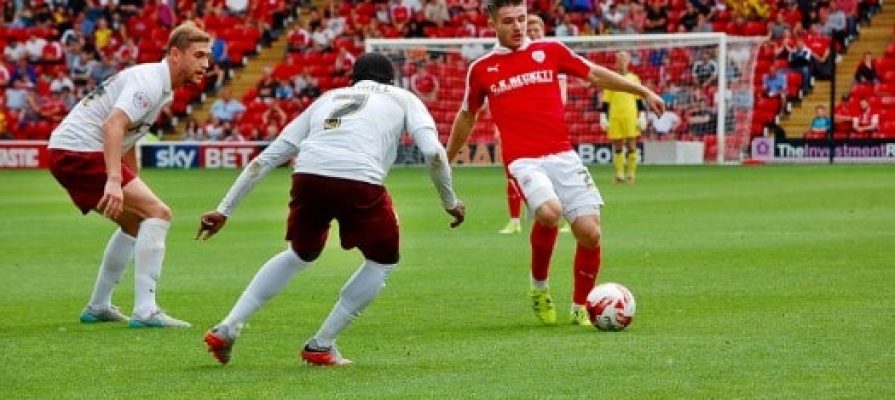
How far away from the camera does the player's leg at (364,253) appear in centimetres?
1030

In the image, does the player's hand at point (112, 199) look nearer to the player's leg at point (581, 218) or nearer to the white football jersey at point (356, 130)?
the white football jersey at point (356, 130)

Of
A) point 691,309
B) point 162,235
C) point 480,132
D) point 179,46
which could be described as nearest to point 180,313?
point 162,235

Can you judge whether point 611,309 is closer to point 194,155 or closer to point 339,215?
point 339,215

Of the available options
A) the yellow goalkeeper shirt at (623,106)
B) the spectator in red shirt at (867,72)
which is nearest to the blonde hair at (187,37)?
the yellow goalkeeper shirt at (623,106)

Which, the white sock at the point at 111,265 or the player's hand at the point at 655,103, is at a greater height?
the player's hand at the point at 655,103

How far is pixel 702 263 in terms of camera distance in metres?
16.9

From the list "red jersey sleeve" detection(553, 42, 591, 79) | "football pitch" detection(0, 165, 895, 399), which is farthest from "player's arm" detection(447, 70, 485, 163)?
"football pitch" detection(0, 165, 895, 399)

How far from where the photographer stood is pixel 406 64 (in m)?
41.7

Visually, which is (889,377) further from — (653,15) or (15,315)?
(653,15)

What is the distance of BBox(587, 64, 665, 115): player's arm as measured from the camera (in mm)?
12273

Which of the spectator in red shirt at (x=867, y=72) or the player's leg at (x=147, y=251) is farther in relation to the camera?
the spectator in red shirt at (x=867, y=72)

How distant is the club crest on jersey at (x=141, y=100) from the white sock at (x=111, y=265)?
1184 mm

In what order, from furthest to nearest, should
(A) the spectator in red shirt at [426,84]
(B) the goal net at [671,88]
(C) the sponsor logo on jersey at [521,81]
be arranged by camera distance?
(A) the spectator in red shirt at [426,84] < (B) the goal net at [671,88] < (C) the sponsor logo on jersey at [521,81]

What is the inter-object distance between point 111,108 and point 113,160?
1.02 metres
